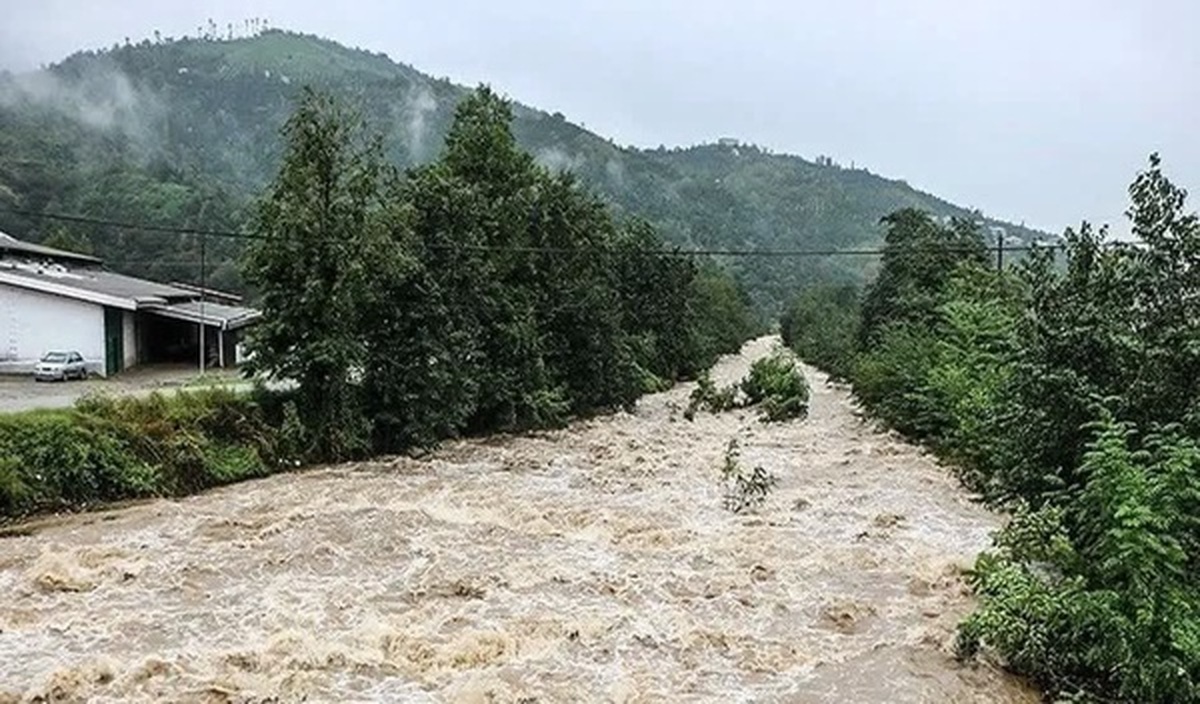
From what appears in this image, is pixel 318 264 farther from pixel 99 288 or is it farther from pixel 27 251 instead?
pixel 27 251

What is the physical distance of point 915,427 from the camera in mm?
24766

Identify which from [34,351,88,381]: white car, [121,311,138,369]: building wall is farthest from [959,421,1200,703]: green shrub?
[121,311,138,369]: building wall

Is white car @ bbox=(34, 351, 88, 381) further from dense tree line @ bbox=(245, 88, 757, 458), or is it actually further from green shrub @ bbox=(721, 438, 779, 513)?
green shrub @ bbox=(721, 438, 779, 513)

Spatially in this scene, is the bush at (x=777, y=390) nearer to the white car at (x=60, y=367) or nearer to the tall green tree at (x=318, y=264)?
the tall green tree at (x=318, y=264)

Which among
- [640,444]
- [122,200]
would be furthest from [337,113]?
[122,200]

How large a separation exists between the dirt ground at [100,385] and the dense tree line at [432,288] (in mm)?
3590

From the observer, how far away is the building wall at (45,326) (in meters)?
26.8

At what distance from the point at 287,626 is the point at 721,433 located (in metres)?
18.6

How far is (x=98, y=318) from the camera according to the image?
27.0 metres

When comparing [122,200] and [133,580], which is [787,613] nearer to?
[133,580]

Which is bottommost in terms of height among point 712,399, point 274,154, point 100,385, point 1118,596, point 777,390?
point 712,399

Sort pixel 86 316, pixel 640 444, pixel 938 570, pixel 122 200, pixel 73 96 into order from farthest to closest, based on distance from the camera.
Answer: pixel 73 96 → pixel 122 200 → pixel 86 316 → pixel 640 444 → pixel 938 570

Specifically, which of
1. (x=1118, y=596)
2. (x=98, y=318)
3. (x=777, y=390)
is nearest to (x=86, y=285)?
(x=98, y=318)

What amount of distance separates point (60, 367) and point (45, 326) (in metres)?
2.49
